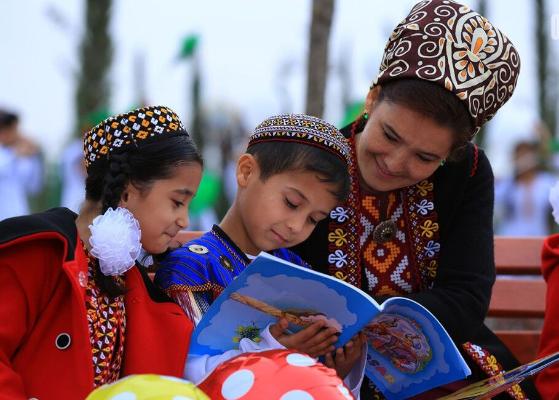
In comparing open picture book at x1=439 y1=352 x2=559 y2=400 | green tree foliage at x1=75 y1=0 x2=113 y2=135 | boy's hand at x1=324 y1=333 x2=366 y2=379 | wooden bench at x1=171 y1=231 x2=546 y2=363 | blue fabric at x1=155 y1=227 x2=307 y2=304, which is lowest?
green tree foliage at x1=75 y1=0 x2=113 y2=135

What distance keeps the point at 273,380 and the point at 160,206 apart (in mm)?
750

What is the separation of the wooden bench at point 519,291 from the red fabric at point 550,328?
579 mm

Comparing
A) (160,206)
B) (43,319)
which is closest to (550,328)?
(160,206)

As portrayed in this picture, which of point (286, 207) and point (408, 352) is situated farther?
point (286, 207)

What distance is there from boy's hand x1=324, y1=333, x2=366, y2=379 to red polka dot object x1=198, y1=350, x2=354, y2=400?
58 centimetres

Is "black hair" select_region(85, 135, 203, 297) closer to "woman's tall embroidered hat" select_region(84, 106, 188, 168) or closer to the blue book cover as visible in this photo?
"woman's tall embroidered hat" select_region(84, 106, 188, 168)

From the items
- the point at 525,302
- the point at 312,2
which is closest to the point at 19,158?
the point at 312,2

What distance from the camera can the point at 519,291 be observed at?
340 cm

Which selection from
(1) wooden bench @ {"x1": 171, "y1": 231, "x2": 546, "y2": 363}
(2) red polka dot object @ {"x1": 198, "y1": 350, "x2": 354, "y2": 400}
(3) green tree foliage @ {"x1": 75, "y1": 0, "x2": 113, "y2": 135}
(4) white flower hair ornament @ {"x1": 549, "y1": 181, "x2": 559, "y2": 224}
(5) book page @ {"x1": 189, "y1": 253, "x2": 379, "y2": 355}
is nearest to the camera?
(2) red polka dot object @ {"x1": 198, "y1": 350, "x2": 354, "y2": 400}

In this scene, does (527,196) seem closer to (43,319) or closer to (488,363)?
(488,363)

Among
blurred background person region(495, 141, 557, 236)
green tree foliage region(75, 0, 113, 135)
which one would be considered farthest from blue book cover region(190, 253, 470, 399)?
green tree foliage region(75, 0, 113, 135)

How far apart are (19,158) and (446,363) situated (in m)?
7.34

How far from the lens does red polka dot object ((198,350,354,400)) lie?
1720 mm

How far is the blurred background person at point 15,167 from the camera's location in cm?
832
